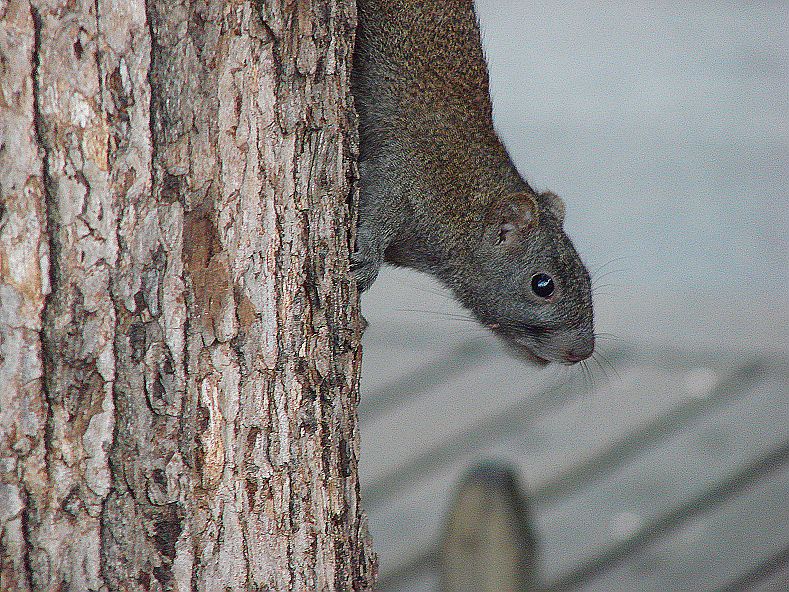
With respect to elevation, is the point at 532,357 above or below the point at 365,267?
below

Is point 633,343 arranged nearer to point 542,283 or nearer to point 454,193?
point 542,283

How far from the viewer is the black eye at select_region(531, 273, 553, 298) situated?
1.98 m

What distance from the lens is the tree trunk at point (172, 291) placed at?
1104mm

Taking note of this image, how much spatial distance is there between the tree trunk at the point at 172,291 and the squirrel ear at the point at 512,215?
0.67 m

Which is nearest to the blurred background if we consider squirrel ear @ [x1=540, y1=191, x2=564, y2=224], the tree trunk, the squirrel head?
the squirrel head

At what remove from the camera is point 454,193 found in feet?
6.35

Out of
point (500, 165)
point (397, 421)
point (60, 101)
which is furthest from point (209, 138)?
point (397, 421)

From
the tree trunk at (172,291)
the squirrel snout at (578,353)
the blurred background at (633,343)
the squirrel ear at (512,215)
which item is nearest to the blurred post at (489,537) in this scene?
the blurred background at (633,343)

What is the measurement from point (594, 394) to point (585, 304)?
1318 mm

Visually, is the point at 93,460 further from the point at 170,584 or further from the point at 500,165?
the point at 500,165

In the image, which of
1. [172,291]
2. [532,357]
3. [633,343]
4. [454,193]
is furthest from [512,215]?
[633,343]

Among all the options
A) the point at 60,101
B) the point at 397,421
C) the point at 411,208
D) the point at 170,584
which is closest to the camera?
the point at 60,101

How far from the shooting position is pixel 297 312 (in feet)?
4.16

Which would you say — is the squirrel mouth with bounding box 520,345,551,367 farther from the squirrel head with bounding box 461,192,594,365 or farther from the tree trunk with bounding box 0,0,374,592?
the tree trunk with bounding box 0,0,374,592
